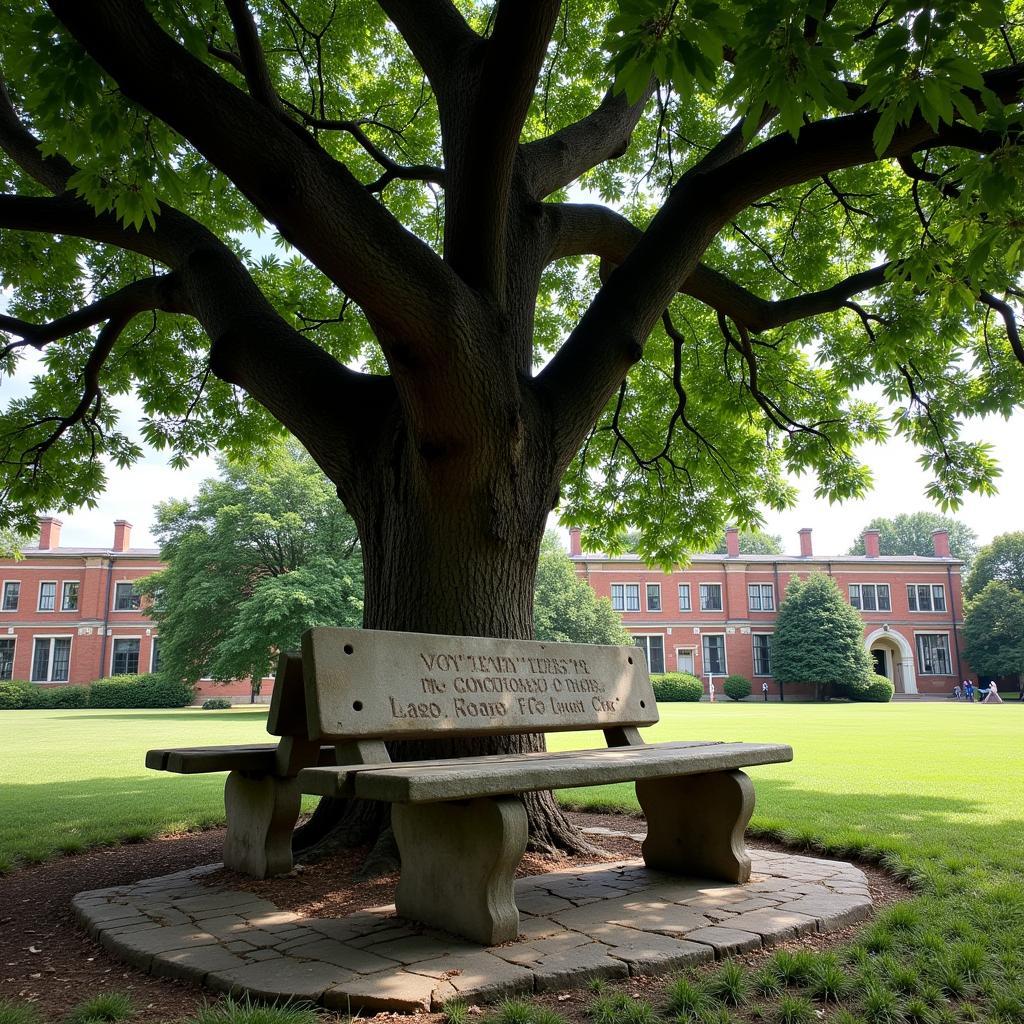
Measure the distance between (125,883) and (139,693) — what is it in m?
35.3

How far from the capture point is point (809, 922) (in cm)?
331

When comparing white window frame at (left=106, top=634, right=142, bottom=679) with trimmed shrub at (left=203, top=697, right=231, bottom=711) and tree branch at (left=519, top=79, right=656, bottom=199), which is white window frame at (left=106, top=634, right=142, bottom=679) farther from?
tree branch at (left=519, top=79, right=656, bottom=199)

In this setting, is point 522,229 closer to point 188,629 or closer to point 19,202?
point 19,202

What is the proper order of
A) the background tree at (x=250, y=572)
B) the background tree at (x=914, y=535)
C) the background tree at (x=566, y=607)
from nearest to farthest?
the background tree at (x=250, y=572) < the background tree at (x=566, y=607) < the background tree at (x=914, y=535)

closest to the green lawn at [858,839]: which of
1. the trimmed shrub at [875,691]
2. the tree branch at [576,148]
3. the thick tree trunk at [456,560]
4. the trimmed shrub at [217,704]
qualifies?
the thick tree trunk at [456,560]

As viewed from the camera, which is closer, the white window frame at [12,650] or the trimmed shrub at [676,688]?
the trimmed shrub at [676,688]

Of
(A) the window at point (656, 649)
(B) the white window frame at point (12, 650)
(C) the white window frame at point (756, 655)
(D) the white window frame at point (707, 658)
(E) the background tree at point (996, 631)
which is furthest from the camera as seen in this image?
(A) the window at point (656, 649)

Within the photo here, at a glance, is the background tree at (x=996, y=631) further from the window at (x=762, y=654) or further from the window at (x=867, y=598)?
the window at (x=762, y=654)

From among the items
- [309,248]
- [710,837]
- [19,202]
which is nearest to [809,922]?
[710,837]

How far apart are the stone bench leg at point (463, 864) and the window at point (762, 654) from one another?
44.6 metres

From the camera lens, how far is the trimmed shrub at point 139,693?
35.5 m

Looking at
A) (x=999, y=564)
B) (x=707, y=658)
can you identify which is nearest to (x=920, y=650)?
(x=999, y=564)

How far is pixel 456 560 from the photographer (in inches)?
170

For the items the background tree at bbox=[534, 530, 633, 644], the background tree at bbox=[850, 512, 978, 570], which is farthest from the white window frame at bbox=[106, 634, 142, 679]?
the background tree at bbox=[850, 512, 978, 570]
